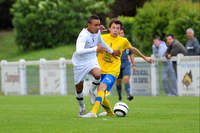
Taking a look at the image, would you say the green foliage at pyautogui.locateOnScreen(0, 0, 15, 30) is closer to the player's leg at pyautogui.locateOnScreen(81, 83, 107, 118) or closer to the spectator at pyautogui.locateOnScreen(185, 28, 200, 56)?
the spectator at pyautogui.locateOnScreen(185, 28, 200, 56)

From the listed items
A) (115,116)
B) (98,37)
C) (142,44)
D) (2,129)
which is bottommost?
(142,44)

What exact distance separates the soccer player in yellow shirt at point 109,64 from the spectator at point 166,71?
8.74 meters

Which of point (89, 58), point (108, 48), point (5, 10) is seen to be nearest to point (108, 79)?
point (108, 48)

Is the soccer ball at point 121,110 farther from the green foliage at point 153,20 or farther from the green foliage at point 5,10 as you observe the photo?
the green foliage at point 5,10

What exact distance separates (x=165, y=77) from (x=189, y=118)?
10.1m

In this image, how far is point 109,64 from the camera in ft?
39.0

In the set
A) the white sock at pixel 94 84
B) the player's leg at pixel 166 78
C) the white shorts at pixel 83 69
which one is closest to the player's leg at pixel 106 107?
the white sock at pixel 94 84

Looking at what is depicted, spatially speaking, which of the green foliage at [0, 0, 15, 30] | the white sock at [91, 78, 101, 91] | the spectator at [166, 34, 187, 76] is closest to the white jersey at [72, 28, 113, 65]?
the white sock at [91, 78, 101, 91]

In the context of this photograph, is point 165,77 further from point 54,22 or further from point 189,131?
point 54,22

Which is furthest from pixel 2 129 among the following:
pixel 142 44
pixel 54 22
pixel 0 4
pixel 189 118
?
pixel 0 4

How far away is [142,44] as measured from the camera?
3262 centimetres

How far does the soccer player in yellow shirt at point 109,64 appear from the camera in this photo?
11180 mm

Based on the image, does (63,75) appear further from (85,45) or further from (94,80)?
(85,45)

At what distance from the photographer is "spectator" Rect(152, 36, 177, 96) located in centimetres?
2086
